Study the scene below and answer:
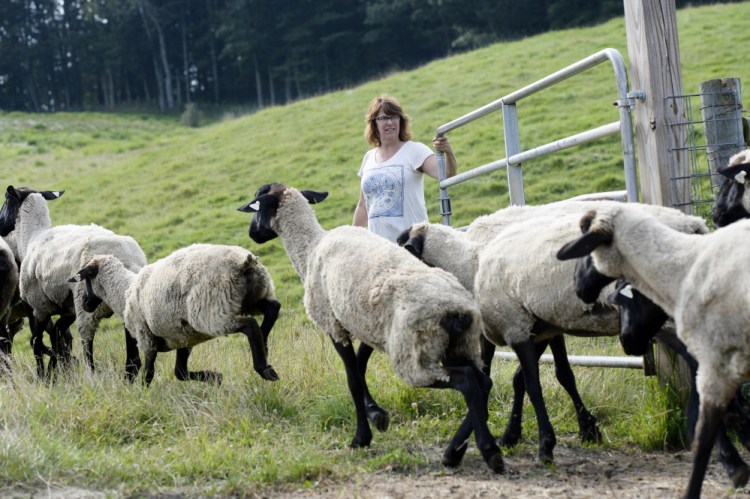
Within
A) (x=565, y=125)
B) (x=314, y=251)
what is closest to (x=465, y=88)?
(x=565, y=125)

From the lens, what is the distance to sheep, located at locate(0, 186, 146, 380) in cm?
873

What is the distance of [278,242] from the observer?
673 inches

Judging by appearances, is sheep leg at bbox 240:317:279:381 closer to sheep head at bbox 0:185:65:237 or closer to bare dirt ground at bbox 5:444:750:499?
bare dirt ground at bbox 5:444:750:499

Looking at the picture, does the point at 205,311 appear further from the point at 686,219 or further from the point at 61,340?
the point at 686,219

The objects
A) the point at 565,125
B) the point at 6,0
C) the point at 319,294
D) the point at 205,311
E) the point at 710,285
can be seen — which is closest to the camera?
the point at 710,285

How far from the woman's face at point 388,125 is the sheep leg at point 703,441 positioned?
4.48 metres

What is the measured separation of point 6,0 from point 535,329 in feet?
271

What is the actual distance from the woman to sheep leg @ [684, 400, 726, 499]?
12.9ft

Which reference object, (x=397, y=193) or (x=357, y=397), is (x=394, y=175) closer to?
(x=397, y=193)

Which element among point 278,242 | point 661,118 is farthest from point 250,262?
point 278,242

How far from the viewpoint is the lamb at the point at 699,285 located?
3814 millimetres

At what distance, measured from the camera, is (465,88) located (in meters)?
25.1

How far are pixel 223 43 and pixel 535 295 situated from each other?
7151cm

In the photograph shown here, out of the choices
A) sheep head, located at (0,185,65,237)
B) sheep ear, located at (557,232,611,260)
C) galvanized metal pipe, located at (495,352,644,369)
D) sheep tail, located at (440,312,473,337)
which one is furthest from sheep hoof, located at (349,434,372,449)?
sheep head, located at (0,185,65,237)
